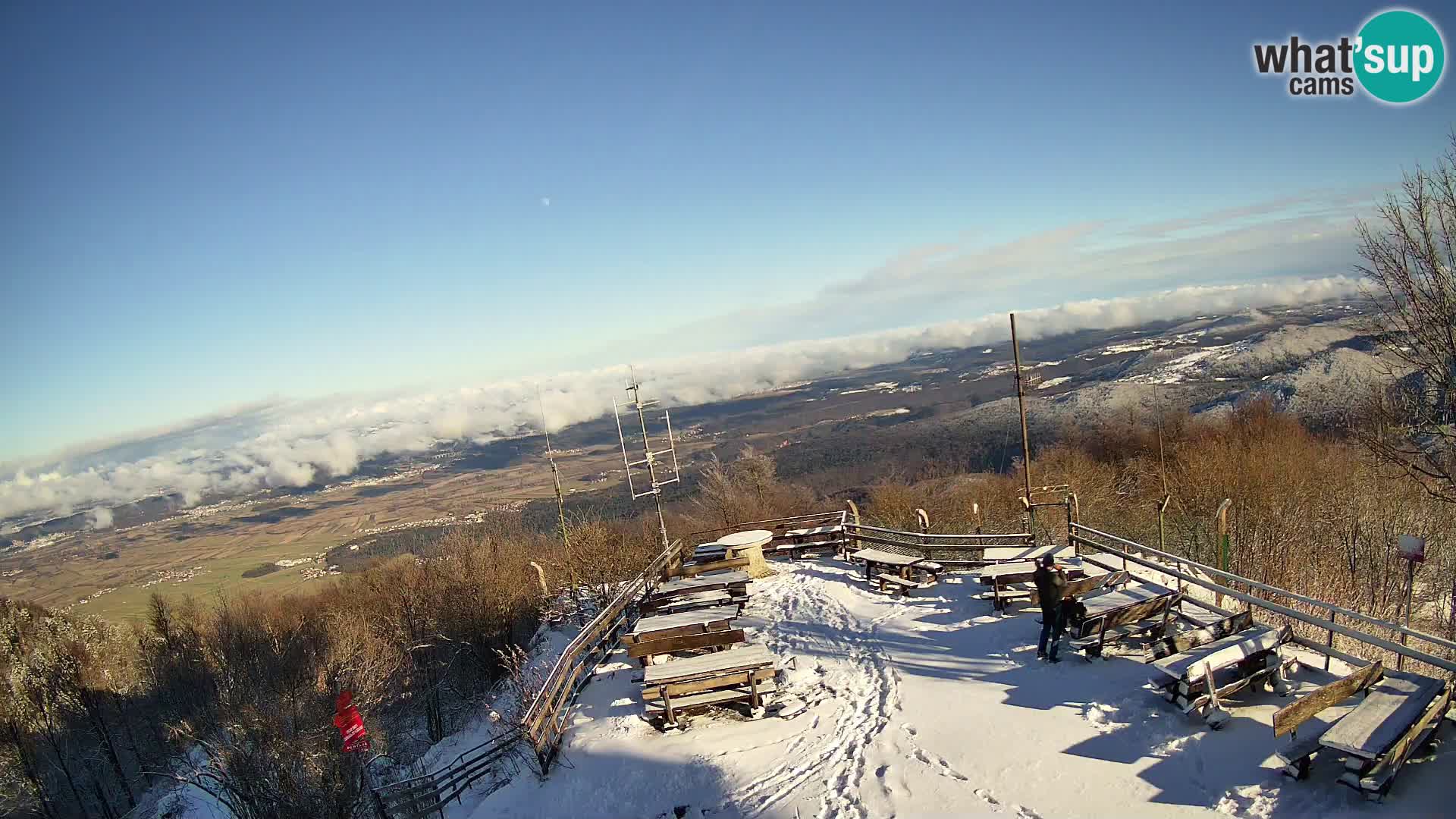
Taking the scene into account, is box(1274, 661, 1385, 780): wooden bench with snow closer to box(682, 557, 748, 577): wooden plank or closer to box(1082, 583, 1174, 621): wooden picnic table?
box(1082, 583, 1174, 621): wooden picnic table

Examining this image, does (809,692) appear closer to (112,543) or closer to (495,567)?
(495,567)

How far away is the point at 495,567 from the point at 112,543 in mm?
172586

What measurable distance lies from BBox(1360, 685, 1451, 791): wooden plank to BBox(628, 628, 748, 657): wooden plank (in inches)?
334

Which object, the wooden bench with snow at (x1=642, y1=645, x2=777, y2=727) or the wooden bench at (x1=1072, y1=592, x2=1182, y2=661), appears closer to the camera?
the wooden bench at (x1=1072, y1=592, x2=1182, y2=661)

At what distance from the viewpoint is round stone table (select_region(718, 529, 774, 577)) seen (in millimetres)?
19906

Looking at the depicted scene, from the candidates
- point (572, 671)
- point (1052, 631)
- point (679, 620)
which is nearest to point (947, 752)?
point (1052, 631)

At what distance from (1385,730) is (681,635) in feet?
31.4

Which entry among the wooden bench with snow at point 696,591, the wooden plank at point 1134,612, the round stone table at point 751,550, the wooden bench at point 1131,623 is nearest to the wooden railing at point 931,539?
the round stone table at point 751,550

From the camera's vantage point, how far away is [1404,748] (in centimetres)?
648

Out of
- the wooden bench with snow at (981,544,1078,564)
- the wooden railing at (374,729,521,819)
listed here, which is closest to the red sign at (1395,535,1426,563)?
the wooden bench with snow at (981,544,1078,564)

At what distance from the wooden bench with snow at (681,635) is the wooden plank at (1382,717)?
830 cm

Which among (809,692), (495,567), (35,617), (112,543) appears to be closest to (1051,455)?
(495,567)

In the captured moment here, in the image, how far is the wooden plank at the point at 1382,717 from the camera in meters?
6.40

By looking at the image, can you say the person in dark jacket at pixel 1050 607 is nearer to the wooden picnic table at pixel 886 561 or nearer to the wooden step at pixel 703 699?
the wooden step at pixel 703 699
